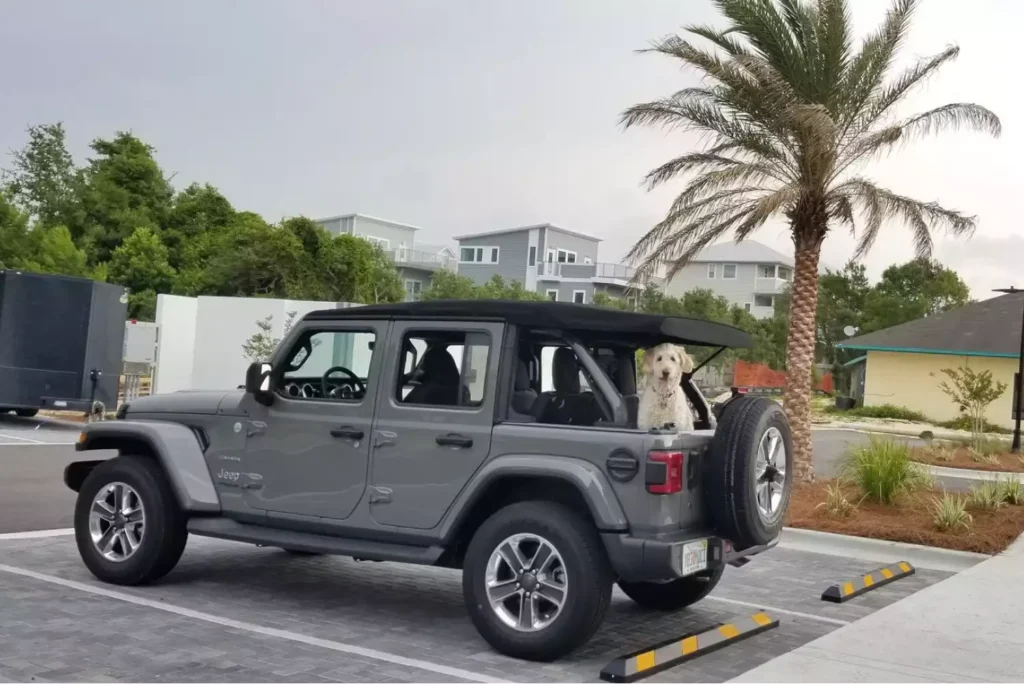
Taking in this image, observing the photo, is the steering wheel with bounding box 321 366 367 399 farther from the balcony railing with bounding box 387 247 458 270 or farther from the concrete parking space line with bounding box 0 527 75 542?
the balcony railing with bounding box 387 247 458 270

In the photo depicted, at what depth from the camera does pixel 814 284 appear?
16484 millimetres

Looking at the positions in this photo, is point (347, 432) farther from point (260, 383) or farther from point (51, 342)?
point (51, 342)

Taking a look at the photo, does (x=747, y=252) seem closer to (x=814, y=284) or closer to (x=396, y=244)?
(x=396, y=244)

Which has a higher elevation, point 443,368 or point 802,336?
point 802,336

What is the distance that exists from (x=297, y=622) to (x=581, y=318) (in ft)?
8.73

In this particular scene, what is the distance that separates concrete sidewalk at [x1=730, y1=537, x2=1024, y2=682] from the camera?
20.4 feet

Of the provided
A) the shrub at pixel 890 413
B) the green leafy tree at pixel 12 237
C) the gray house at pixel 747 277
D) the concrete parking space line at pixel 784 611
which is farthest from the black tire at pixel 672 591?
the gray house at pixel 747 277

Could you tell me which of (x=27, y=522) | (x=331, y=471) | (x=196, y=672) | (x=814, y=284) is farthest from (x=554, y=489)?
(x=814, y=284)

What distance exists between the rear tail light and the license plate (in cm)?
35

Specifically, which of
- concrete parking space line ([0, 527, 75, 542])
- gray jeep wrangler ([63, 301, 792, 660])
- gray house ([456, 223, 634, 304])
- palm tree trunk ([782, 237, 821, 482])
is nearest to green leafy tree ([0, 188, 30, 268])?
gray house ([456, 223, 634, 304])

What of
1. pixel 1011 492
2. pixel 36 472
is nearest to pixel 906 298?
pixel 1011 492

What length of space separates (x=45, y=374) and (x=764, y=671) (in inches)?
657

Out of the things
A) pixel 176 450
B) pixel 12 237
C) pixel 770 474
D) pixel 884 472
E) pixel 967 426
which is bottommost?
pixel 884 472

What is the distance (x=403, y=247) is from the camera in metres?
70.9
